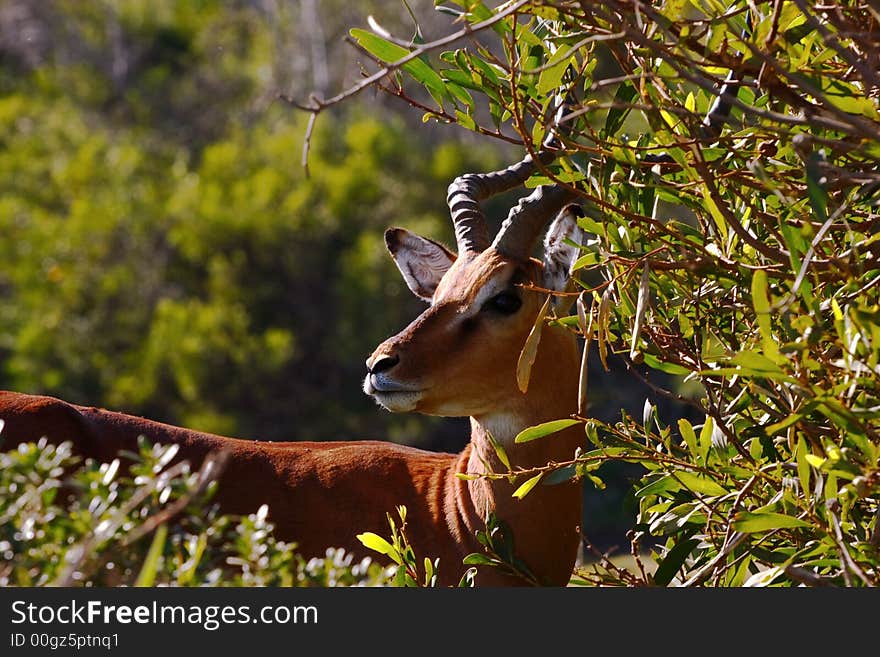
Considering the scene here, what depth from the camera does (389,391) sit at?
4688mm

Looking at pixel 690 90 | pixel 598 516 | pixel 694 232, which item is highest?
pixel 690 90

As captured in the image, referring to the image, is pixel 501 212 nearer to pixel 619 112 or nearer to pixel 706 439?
pixel 619 112

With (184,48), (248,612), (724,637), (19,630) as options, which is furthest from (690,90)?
(184,48)

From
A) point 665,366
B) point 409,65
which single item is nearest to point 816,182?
point 665,366

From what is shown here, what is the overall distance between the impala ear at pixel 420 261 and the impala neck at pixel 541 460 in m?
0.78

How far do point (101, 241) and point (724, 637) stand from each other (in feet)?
50.0

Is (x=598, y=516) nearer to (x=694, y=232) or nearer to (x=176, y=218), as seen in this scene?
(x=176, y=218)

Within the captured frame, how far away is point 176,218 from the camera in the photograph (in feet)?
57.0

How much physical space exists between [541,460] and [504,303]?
1.84 feet

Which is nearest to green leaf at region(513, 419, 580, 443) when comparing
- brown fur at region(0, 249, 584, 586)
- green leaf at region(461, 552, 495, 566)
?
green leaf at region(461, 552, 495, 566)

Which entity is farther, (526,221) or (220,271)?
(220,271)

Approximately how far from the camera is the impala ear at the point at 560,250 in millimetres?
4781

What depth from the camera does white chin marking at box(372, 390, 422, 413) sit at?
4.68m

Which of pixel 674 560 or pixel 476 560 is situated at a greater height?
pixel 674 560
